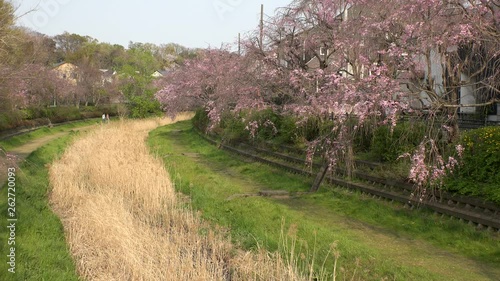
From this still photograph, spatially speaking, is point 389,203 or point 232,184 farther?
point 232,184

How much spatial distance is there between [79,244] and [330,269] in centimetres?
444

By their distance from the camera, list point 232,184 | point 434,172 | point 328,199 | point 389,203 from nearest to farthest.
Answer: point 434,172 < point 389,203 < point 328,199 < point 232,184

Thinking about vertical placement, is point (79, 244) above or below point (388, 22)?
below

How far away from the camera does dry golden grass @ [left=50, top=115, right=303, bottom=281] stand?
697 centimetres

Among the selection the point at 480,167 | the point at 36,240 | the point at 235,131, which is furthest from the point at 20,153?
the point at 480,167

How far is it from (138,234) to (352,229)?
16.1 ft

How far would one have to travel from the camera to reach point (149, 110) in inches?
2088

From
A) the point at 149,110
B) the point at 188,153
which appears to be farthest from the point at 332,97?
the point at 149,110

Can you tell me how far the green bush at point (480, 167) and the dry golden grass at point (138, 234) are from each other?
503 cm

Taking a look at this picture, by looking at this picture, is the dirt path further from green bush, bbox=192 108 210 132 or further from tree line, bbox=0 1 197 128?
green bush, bbox=192 108 210 132

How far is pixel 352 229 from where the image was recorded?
1069 centimetres

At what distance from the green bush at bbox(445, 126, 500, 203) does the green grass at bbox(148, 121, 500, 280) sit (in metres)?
0.82

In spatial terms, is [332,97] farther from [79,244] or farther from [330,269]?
[79,244]

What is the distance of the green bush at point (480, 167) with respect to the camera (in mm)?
9750
